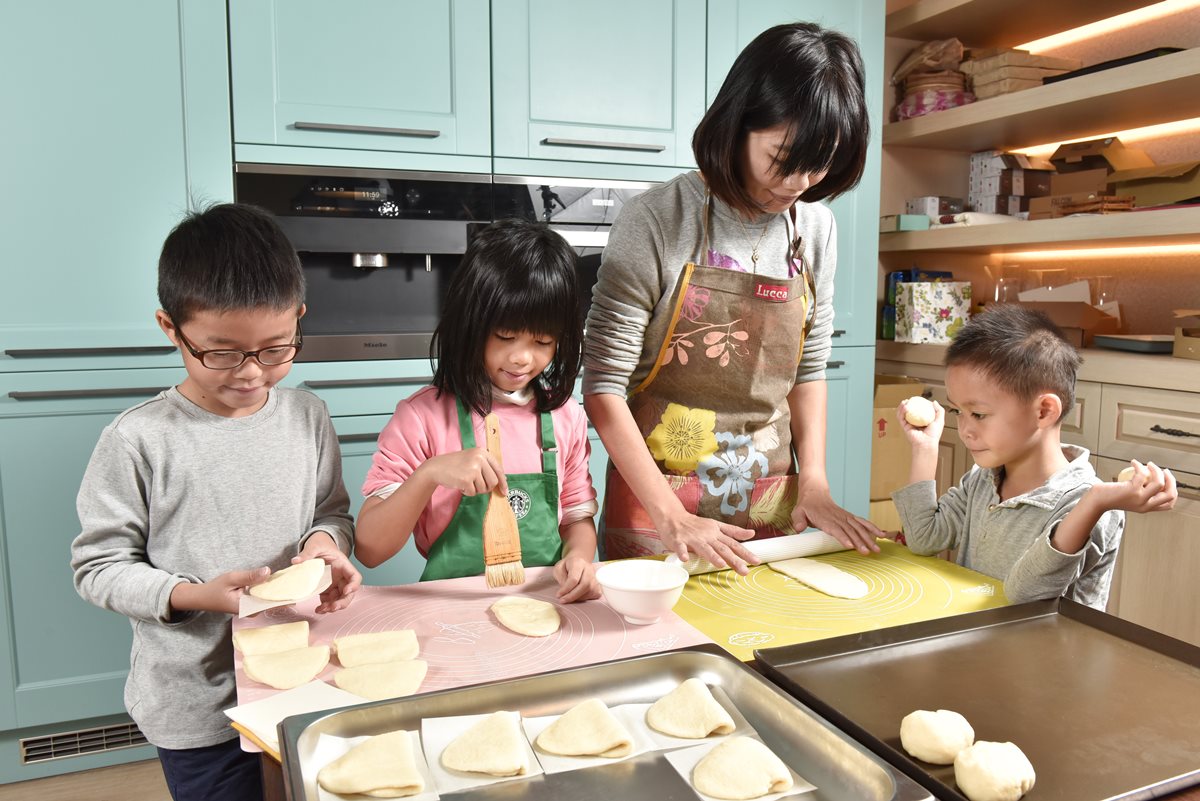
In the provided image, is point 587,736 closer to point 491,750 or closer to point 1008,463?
point 491,750

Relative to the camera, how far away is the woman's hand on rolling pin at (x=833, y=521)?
1.13 m

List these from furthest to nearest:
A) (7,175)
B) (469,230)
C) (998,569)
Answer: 1. (469,230)
2. (7,175)
3. (998,569)

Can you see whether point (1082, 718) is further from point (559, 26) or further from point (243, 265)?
point (559, 26)

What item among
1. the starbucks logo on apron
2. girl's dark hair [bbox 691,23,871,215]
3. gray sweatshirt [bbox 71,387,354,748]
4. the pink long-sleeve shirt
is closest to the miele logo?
girl's dark hair [bbox 691,23,871,215]

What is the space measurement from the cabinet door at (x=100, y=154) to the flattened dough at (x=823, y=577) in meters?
1.52

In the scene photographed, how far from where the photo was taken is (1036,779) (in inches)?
23.1

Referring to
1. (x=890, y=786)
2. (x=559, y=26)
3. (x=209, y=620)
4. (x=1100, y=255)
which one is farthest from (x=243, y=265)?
(x=1100, y=255)

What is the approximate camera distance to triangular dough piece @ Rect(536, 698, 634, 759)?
64cm

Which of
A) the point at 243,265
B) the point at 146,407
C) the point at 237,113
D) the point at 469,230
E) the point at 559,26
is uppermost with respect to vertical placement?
the point at 559,26

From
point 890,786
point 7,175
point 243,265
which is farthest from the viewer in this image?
point 7,175

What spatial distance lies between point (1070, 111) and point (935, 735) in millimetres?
2427

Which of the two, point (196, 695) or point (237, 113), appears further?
point (237, 113)

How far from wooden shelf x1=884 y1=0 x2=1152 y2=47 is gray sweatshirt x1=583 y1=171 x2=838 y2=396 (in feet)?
6.37

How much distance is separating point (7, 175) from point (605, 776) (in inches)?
72.5
